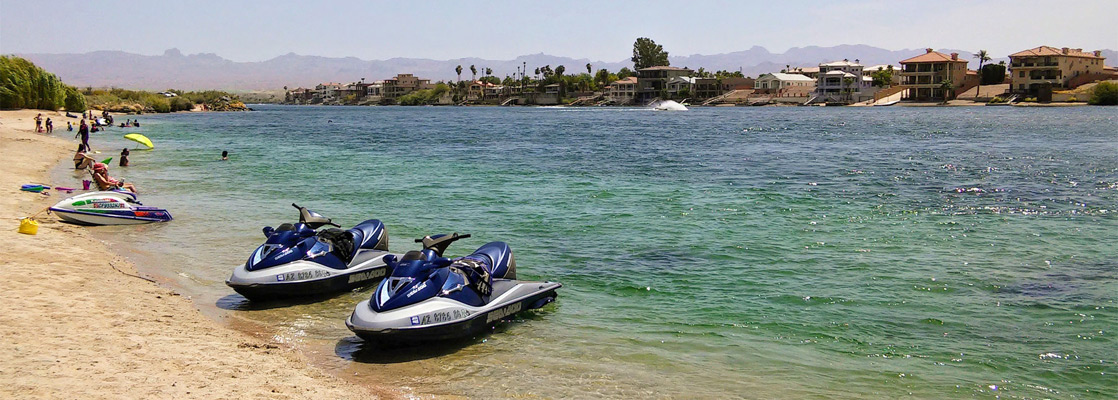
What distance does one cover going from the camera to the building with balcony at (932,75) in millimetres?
149250

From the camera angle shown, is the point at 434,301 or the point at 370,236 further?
the point at 370,236

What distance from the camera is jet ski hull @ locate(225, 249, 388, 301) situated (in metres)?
12.4

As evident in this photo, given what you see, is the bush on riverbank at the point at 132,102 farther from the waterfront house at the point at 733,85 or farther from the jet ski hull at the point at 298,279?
the waterfront house at the point at 733,85

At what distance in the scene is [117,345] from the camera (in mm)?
9570

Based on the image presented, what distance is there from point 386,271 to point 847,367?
7848mm

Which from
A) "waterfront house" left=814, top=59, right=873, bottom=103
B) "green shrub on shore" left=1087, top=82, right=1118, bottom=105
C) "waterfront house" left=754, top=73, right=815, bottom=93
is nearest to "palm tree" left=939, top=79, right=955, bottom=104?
"waterfront house" left=814, top=59, right=873, bottom=103

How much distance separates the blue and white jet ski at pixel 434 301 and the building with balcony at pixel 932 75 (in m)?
156

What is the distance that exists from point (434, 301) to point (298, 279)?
3.29 meters

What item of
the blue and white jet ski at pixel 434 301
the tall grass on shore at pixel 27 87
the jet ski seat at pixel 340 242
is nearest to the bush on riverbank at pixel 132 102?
the tall grass on shore at pixel 27 87

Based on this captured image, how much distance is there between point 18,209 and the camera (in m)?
19.6

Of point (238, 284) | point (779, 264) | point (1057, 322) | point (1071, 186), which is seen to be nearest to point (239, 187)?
point (238, 284)

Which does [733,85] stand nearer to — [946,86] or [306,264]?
[946,86]

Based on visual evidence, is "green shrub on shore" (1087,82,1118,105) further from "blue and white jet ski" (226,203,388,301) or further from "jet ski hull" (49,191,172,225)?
"blue and white jet ski" (226,203,388,301)

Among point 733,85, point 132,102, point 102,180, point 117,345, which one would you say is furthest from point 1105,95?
point 132,102
